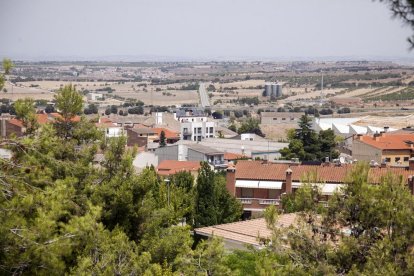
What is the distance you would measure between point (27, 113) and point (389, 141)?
115 ft

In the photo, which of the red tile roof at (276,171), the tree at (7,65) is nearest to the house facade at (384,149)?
the red tile roof at (276,171)

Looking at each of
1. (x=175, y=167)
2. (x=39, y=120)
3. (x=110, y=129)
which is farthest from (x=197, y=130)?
(x=39, y=120)

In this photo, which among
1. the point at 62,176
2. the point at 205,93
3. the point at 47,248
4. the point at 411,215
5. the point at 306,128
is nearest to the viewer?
the point at 47,248

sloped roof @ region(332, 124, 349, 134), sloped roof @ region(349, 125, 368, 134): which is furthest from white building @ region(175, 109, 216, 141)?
sloped roof @ region(349, 125, 368, 134)

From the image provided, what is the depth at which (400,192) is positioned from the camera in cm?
1134

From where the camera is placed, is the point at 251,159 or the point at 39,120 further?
the point at 251,159

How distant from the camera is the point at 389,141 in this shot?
47.8 meters

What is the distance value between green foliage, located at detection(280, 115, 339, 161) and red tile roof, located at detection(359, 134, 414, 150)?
2.14 metres

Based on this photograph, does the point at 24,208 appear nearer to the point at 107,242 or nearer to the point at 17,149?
the point at 17,149

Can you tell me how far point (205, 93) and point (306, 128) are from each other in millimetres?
111377

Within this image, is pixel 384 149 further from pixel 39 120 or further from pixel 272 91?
pixel 272 91

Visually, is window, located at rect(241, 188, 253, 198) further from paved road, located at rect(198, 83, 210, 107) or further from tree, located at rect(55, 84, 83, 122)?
paved road, located at rect(198, 83, 210, 107)

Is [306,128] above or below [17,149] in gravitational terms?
below

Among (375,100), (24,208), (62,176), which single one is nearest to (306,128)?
(62,176)
